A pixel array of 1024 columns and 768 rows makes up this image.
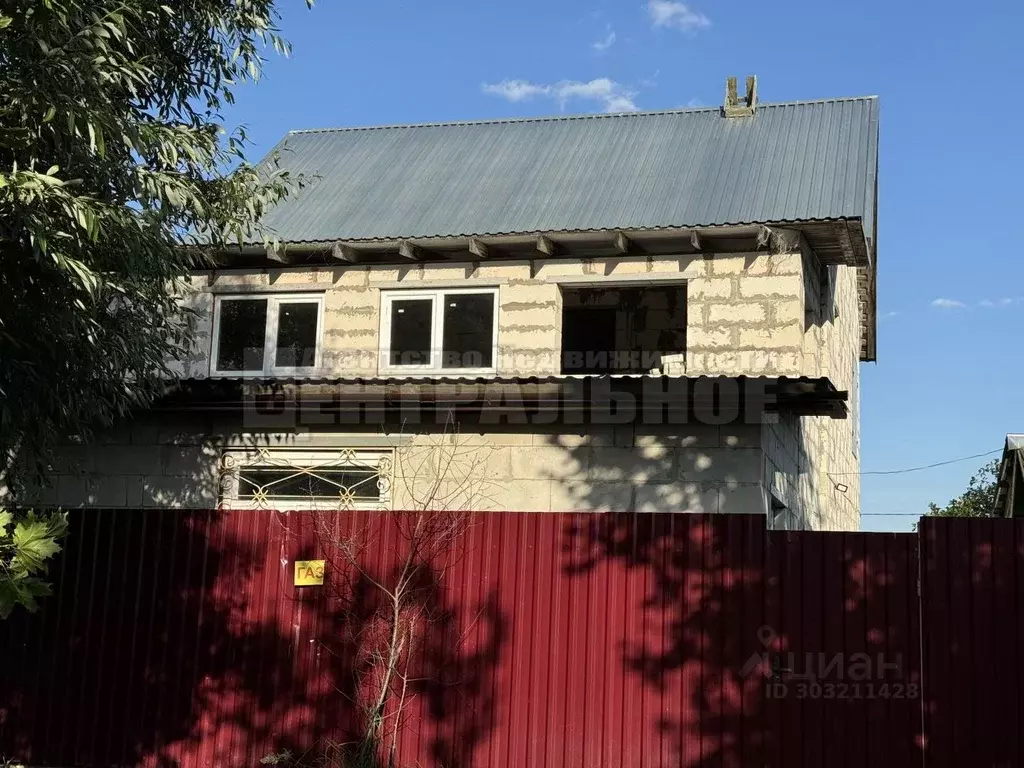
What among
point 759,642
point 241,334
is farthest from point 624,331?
point 759,642

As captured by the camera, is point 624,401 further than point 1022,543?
Yes

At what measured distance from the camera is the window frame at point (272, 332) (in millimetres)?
14039

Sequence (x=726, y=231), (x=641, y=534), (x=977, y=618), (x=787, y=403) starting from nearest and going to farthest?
(x=977, y=618) → (x=641, y=534) → (x=787, y=403) → (x=726, y=231)

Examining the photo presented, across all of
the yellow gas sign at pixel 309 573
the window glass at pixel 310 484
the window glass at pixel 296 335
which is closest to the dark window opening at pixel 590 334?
the window glass at pixel 296 335

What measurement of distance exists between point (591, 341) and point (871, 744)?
1242cm

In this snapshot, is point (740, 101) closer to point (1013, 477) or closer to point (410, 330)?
point (410, 330)

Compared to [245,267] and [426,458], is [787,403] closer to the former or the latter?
[426,458]

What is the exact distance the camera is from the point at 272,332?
1427 centimetres

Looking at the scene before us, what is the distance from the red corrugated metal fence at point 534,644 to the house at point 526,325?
1974 mm

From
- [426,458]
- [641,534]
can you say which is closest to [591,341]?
[426,458]

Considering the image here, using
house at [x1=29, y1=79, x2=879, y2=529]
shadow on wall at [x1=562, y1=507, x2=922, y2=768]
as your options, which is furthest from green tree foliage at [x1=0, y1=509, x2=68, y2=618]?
house at [x1=29, y1=79, x2=879, y2=529]

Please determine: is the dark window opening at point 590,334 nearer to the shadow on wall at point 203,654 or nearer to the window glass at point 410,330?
the window glass at point 410,330

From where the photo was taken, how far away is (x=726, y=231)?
42.2 feet

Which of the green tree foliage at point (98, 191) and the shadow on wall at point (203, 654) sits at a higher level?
the green tree foliage at point (98, 191)
